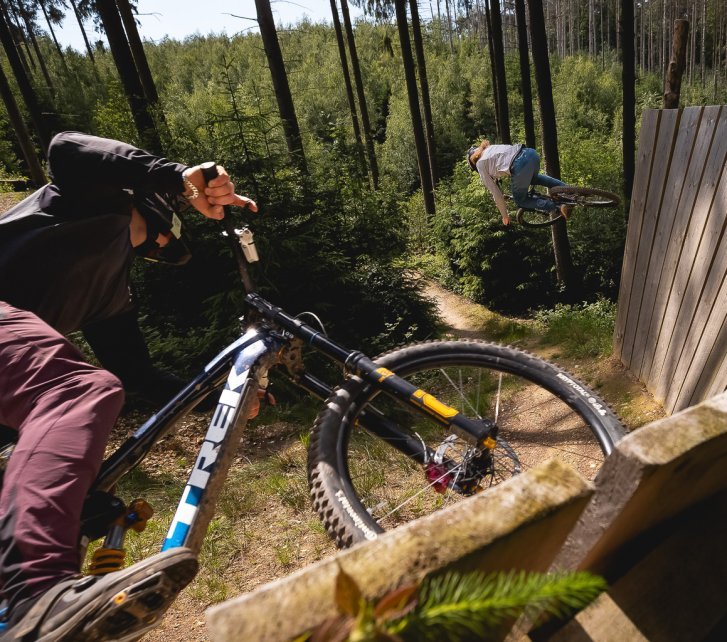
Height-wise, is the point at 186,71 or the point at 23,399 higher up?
the point at 186,71

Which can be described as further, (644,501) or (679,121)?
(679,121)

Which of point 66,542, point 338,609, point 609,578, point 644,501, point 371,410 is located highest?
point 338,609

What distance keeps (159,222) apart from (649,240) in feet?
12.5

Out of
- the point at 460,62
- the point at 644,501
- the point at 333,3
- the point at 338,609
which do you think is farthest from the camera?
the point at 460,62

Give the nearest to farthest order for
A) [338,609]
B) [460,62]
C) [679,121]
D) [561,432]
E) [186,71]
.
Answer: [338,609] < [679,121] < [561,432] < [460,62] < [186,71]

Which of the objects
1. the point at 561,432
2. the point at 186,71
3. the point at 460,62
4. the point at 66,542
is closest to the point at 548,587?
the point at 66,542

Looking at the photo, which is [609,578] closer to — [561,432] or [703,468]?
[703,468]

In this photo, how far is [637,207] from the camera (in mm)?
4305

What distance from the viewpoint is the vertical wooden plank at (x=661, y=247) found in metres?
3.50

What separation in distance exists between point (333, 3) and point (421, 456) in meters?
23.5

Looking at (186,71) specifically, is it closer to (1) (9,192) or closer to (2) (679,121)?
(1) (9,192)

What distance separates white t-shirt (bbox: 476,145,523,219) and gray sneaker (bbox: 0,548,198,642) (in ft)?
28.4

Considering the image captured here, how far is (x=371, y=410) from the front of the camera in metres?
2.39

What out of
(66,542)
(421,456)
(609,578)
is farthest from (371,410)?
(609,578)
